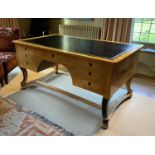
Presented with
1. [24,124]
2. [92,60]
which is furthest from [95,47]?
[24,124]

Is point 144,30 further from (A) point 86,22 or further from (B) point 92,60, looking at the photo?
(B) point 92,60

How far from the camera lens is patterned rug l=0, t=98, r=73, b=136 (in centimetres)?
175

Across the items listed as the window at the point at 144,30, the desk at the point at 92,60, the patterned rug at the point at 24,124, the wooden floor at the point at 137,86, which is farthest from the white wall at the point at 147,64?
the patterned rug at the point at 24,124

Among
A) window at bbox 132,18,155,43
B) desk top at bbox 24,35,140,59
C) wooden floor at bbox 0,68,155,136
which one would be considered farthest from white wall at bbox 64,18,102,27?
desk top at bbox 24,35,140,59

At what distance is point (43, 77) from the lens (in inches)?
114

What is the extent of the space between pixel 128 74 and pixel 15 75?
6.50 feet

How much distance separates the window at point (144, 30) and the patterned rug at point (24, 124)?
2322 mm

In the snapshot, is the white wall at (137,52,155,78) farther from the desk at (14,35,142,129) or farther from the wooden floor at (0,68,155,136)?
the desk at (14,35,142,129)

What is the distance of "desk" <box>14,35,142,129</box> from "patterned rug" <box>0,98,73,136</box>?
520 millimetres

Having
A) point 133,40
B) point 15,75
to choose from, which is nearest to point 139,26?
→ point 133,40

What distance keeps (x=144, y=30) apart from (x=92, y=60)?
2014 mm

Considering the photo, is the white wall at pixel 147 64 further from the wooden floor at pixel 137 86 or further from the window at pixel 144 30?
the window at pixel 144 30

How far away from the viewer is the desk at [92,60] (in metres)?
1.61
